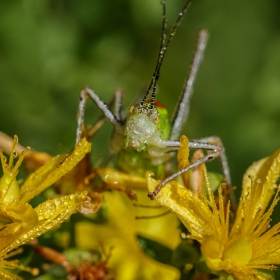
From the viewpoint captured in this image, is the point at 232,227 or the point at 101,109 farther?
the point at 101,109

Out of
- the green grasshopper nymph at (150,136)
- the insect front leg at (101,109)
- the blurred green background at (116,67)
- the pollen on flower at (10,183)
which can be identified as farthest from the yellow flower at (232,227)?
the blurred green background at (116,67)

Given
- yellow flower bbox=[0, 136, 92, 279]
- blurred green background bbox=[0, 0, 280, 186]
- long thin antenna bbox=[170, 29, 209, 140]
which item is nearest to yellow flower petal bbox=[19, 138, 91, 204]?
yellow flower bbox=[0, 136, 92, 279]

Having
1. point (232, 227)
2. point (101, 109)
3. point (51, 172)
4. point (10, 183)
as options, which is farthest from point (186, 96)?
point (10, 183)

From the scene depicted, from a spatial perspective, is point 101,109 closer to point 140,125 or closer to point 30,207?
point 140,125

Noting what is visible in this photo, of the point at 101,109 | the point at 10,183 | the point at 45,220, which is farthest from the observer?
the point at 101,109

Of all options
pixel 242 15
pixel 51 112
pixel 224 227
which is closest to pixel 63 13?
pixel 51 112

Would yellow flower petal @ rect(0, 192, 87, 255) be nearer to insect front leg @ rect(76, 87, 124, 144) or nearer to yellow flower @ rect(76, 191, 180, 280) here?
insect front leg @ rect(76, 87, 124, 144)
